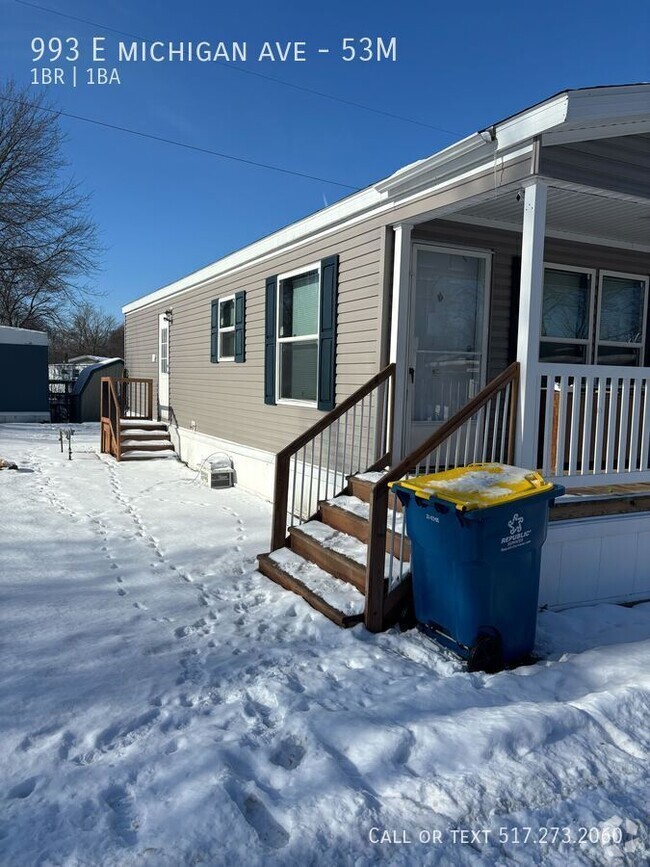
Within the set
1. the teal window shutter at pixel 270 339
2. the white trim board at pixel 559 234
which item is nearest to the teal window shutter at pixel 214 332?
the teal window shutter at pixel 270 339

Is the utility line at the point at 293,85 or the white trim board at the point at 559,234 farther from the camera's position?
the utility line at the point at 293,85

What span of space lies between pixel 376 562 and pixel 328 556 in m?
0.71

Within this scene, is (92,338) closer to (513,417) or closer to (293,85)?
(293,85)

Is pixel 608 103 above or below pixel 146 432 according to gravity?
above

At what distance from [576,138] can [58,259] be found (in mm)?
21942

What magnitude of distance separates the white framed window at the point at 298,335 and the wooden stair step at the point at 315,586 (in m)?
2.15

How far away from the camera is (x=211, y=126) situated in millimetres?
13477

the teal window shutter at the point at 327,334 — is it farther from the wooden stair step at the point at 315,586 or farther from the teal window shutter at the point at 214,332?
the teal window shutter at the point at 214,332

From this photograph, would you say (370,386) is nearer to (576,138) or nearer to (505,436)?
(505,436)

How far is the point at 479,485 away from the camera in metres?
3.07

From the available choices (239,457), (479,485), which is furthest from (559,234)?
(239,457)

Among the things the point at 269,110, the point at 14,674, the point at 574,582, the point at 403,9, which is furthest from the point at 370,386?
the point at 269,110

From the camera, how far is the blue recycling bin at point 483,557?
290 cm

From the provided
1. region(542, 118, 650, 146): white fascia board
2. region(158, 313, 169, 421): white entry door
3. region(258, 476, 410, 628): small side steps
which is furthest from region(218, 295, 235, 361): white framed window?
region(542, 118, 650, 146): white fascia board
